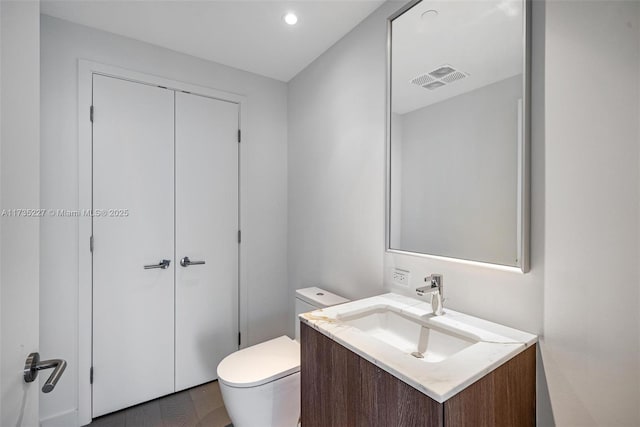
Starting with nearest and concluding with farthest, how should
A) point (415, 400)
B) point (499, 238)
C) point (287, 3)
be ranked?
1. point (415, 400)
2. point (499, 238)
3. point (287, 3)

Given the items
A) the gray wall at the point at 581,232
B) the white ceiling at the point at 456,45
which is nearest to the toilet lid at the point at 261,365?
the gray wall at the point at 581,232

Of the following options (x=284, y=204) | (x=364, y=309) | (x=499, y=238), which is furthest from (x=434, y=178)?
(x=284, y=204)

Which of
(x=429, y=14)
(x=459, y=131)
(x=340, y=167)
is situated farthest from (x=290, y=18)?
(x=459, y=131)

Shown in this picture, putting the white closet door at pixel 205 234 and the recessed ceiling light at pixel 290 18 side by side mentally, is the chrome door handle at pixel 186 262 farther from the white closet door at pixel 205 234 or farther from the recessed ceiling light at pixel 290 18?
the recessed ceiling light at pixel 290 18

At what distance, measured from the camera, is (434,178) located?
1465mm

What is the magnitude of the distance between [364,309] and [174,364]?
5.22 ft

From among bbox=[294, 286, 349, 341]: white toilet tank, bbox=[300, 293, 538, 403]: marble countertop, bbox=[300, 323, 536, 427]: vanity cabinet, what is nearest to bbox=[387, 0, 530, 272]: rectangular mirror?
bbox=[300, 293, 538, 403]: marble countertop

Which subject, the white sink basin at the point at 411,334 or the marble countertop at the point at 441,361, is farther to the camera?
the white sink basin at the point at 411,334

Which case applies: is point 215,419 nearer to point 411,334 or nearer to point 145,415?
point 145,415

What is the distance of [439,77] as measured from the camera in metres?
1.44

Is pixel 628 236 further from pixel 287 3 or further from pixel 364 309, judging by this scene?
pixel 287 3

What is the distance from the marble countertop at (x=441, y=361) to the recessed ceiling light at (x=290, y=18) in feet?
5.31

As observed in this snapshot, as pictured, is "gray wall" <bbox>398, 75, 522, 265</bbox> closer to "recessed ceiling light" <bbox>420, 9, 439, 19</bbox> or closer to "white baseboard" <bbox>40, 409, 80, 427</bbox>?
"recessed ceiling light" <bbox>420, 9, 439, 19</bbox>

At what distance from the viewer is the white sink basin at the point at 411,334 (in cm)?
118
